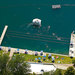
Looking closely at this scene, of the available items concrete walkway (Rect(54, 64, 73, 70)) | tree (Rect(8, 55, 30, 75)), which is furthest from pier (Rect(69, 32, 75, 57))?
tree (Rect(8, 55, 30, 75))

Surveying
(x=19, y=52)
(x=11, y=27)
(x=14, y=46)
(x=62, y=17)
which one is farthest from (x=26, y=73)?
(x=62, y=17)

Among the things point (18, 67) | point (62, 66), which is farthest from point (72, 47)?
point (18, 67)

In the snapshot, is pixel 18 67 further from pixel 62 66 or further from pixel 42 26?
pixel 42 26

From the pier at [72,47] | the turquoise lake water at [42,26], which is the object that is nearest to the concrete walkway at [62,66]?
the pier at [72,47]

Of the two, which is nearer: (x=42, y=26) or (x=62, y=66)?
(x=62, y=66)

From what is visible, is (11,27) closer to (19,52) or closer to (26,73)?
(19,52)

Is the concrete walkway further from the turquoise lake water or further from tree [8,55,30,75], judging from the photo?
tree [8,55,30,75]

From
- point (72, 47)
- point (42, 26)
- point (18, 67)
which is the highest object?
point (42, 26)

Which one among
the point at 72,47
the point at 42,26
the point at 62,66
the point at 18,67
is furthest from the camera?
the point at 42,26

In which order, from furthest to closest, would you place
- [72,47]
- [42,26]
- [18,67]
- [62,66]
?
[42,26]
[72,47]
[62,66]
[18,67]
